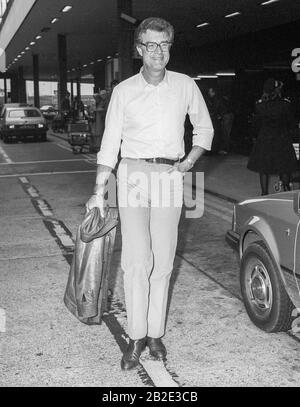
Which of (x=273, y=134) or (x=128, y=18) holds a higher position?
(x=128, y=18)

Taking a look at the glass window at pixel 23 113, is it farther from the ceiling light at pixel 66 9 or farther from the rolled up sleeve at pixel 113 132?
the rolled up sleeve at pixel 113 132

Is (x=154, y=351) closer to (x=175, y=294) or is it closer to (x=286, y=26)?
(x=175, y=294)

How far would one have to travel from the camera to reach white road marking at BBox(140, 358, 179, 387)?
332 cm

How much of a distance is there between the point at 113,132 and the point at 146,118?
0.71 ft

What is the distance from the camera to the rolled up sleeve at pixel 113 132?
3.39 metres

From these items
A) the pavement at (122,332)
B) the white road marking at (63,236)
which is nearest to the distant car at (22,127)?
the white road marking at (63,236)

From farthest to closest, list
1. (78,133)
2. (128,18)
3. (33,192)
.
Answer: (78,133), (128,18), (33,192)

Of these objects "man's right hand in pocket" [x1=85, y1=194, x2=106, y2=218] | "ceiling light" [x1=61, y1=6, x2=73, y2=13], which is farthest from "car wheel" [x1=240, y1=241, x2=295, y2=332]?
"ceiling light" [x1=61, y1=6, x2=73, y2=13]

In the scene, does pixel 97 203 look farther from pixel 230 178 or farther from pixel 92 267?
pixel 230 178

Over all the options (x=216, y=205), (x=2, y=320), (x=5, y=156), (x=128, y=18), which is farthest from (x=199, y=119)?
(x=5, y=156)

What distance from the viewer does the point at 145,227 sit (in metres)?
3.43

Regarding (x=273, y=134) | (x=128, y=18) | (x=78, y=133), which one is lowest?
(x=78, y=133)

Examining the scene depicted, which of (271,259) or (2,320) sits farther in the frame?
(2,320)
